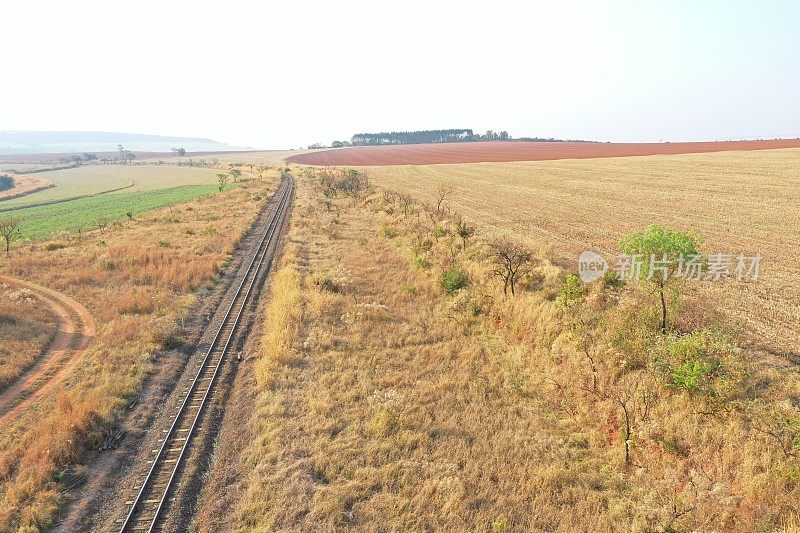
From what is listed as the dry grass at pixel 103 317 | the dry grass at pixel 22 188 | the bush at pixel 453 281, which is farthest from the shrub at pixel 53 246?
the dry grass at pixel 22 188

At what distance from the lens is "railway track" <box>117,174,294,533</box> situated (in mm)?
10398

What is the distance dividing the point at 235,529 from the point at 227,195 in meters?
71.5

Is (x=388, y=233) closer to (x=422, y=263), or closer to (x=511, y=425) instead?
(x=422, y=263)

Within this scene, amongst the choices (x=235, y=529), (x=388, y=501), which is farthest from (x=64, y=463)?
(x=388, y=501)

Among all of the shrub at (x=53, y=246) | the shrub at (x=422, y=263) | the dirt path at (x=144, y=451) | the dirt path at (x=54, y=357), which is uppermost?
the shrub at (x=422, y=263)

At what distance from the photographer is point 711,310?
16.7 m

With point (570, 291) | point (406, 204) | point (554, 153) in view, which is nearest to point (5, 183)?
point (406, 204)

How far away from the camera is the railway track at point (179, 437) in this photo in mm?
10398

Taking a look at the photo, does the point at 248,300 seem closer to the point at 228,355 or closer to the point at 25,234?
the point at 228,355

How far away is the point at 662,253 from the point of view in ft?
47.6

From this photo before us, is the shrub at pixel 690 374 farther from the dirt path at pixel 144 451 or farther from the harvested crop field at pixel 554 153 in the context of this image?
the harvested crop field at pixel 554 153

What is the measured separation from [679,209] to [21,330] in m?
47.9

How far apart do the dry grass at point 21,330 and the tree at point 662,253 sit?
24.3 m

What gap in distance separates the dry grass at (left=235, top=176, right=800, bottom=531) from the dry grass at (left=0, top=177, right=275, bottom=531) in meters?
5.24
